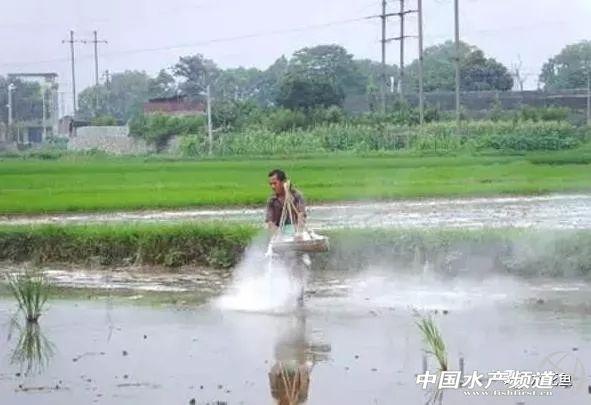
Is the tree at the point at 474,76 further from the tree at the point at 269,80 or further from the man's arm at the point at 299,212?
the man's arm at the point at 299,212

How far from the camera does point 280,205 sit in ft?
43.3

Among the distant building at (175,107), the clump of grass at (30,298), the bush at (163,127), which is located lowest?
the clump of grass at (30,298)

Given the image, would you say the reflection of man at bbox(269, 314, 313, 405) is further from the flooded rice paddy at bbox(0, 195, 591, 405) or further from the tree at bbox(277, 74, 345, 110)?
the tree at bbox(277, 74, 345, 110)

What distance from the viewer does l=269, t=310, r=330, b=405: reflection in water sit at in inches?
334

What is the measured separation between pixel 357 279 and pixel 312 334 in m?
4.58

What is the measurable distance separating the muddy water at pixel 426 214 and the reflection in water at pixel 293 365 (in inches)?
378

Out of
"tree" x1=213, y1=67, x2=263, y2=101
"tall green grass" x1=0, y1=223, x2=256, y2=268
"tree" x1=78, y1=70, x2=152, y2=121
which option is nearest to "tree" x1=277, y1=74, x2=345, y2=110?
"tree" x1=213, y1=67, x2=263, y2=101

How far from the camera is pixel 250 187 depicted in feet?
103

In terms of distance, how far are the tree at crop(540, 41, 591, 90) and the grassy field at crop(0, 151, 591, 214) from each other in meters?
46.3

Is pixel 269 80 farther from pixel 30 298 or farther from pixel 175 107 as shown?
pixel 30 298

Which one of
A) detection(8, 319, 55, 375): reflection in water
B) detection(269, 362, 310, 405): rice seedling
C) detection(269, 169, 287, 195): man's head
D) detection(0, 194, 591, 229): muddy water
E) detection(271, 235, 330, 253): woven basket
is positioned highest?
detection(269, 169, 287, 195): man's head

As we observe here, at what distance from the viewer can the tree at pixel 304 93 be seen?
67875mm

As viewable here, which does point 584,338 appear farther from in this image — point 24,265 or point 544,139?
point 544,139

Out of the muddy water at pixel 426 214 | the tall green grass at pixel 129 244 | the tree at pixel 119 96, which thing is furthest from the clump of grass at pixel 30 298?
the tree at pixel 119 96
